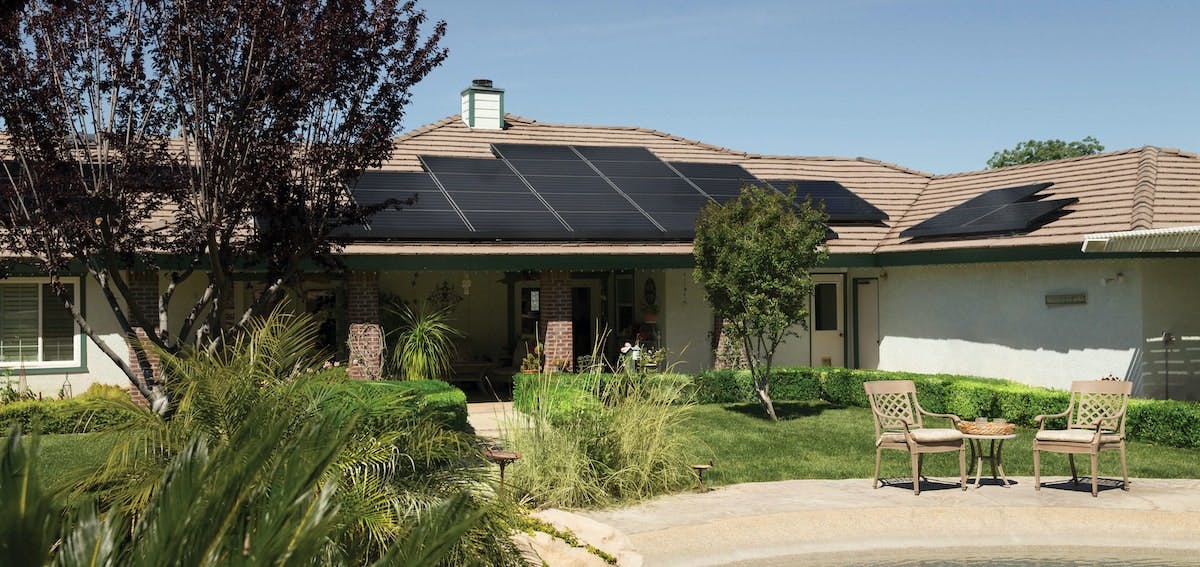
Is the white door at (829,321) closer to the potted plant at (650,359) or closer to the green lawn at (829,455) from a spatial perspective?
the potted plant at (650,359)

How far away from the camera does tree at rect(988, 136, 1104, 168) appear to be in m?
62.0

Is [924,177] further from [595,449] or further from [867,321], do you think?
[595,449]

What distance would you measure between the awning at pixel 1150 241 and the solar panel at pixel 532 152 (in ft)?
37.5

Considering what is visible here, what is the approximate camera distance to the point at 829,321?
71.8ft

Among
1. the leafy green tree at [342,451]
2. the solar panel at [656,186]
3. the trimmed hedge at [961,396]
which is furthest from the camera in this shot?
the solar panel at [656,186]

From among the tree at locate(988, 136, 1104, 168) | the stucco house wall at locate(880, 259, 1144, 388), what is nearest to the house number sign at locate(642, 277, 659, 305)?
the stucco house wall at locate(880, 259, 1144, 388)

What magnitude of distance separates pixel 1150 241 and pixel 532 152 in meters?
12.7

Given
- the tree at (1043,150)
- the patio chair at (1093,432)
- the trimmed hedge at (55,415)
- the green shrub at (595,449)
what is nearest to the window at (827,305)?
the patio chair at (1093,432)

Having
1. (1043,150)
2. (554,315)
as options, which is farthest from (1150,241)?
(1043,150)

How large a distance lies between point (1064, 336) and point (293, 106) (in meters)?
12.4

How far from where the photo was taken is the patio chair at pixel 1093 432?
35.6 ft

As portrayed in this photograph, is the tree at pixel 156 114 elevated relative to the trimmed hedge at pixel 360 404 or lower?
elevated

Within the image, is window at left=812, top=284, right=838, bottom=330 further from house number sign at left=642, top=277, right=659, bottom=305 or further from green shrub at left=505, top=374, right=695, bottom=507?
green shrub at left=505, top=374, right=695, bottom=507

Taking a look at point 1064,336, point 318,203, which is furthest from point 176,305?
point 1064,336
